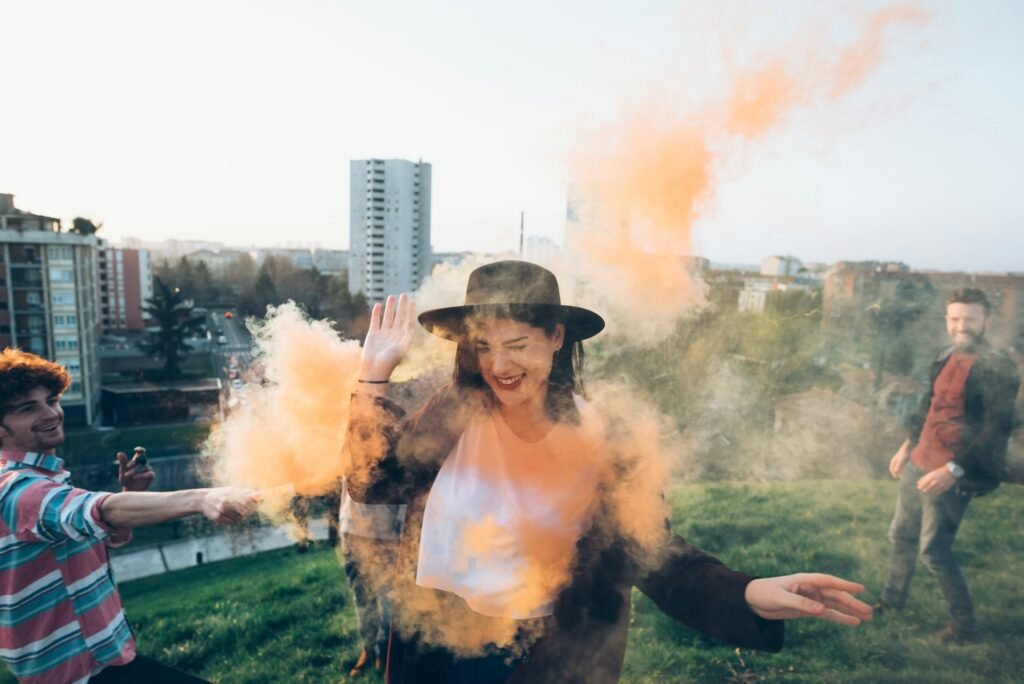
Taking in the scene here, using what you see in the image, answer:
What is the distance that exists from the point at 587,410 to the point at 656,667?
7.73 feet

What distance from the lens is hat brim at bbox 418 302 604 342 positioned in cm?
221

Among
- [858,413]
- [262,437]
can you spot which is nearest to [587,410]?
[262,437]

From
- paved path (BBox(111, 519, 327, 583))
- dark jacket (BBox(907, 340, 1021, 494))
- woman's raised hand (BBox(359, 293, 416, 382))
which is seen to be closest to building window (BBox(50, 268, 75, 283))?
paved path (BBox(111, 519, 327, 583))

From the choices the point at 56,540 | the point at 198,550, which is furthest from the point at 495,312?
the point at 198,550

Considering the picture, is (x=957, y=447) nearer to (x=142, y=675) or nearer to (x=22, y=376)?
(x=142, y=675)

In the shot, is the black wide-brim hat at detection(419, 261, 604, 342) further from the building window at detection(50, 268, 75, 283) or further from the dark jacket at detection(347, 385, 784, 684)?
the building window at detection(50, 268, 75, 283)

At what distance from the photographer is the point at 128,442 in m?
16.8

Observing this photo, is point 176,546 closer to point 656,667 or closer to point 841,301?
point 656,667

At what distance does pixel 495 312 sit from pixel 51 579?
2005 mm

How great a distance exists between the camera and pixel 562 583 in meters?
2.21

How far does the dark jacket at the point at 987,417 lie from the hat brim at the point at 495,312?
3.29 m

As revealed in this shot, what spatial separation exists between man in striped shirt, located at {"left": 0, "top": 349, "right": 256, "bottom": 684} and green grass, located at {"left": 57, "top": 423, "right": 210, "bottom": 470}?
1523 centimetres

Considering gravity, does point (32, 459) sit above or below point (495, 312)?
below

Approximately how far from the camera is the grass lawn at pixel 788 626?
3.68 m
